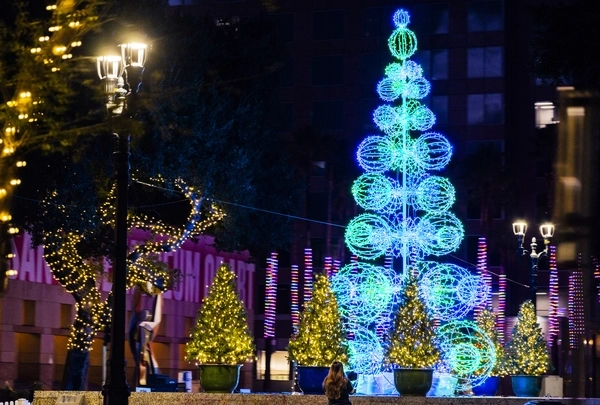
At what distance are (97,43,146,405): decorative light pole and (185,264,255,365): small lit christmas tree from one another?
7.34 m

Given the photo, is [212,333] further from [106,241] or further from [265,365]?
[265,365]

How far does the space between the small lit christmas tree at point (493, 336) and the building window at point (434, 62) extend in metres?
37.1

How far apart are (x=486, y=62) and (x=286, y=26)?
506 inches

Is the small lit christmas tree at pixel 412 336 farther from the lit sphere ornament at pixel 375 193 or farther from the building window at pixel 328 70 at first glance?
the building window at pixel 328 70

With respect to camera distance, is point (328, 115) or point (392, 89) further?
point (328, 115)

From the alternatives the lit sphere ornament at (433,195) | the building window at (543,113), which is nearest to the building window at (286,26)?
the building window at (543,113)

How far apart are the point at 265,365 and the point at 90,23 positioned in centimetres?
5625

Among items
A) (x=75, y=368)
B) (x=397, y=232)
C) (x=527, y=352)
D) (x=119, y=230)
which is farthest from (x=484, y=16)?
(x=119, y=230)

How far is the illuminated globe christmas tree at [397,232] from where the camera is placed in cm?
2681

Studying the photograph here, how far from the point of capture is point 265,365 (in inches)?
2680

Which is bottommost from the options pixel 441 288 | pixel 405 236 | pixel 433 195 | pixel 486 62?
pixel 441 288

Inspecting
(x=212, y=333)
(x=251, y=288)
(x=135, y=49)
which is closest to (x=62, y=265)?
(x=212, y=333)

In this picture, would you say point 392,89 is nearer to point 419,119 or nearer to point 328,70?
point 419,119

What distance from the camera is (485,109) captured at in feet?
225
